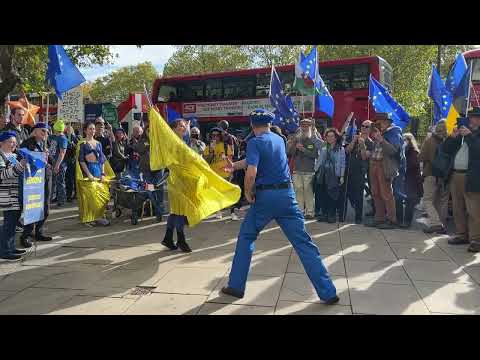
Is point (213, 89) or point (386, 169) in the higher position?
point (213, 89)

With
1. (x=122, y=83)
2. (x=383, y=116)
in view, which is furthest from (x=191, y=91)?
(x=122, y=83)

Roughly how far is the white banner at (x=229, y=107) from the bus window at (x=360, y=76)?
1704 millimetres

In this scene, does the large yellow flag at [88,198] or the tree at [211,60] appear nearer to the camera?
the large yellow flag at [88,198]

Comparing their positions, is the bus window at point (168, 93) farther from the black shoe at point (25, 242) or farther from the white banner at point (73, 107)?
the black shoe at point (25, 242)

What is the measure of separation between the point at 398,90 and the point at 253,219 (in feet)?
96.1

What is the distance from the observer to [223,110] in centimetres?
1600

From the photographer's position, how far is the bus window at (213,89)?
16.1 metres

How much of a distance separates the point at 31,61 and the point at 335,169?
18191 mm

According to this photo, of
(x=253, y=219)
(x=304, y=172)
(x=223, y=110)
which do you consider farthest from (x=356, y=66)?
(x=253, y=219)

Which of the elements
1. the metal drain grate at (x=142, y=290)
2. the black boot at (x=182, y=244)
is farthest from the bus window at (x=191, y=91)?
the metal drain grate at (x=142, y=290)

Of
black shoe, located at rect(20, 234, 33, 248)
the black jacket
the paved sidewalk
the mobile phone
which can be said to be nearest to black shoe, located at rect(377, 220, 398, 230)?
the paved sidewalk

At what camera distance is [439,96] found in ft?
26.2

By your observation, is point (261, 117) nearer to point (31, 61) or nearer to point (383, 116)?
point (383, 116)

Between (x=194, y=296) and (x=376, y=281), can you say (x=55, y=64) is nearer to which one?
(x=194, y=296)
